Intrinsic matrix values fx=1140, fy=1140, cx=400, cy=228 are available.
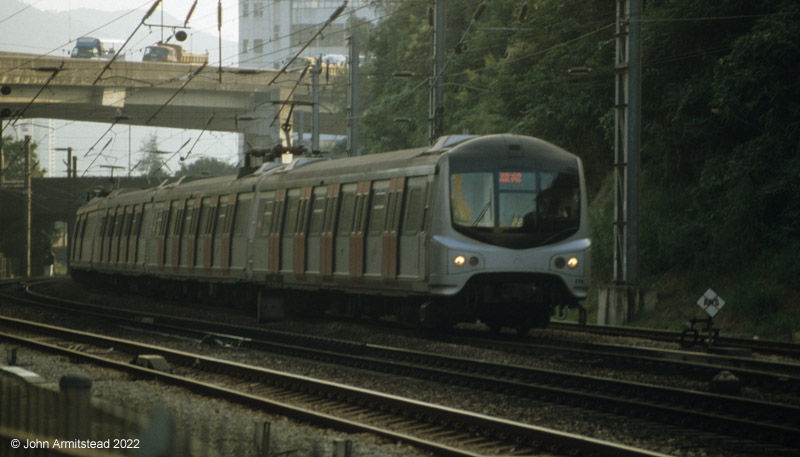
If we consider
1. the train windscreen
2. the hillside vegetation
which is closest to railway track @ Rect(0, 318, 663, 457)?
the train windscreen

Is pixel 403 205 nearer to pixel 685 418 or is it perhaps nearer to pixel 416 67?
pixel 685 418

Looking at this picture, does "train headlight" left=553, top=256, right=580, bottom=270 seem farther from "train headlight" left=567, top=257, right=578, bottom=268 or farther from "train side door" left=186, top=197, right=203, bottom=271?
"train side door" left=186, top=197, right=203, bottom=271

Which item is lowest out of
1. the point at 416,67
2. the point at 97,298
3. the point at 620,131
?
the point at 97,298

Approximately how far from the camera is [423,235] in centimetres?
1800

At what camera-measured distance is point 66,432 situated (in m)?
4.64

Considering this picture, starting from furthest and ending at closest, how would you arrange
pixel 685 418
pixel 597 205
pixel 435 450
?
1. pixel 597 205
2. pixel 685 418
3. pixel 435 450

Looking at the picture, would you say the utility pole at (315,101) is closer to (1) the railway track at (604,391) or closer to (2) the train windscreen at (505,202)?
(2) the train windscreen at (505,202)

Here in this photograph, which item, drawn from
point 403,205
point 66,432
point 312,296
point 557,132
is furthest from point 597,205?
point 66,432

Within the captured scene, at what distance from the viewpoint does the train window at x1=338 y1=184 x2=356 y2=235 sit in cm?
2098

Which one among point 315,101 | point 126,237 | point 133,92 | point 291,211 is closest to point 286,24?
point 133,92

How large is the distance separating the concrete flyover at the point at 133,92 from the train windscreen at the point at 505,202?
29136 mm

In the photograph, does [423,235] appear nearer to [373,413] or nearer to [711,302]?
[711,302]

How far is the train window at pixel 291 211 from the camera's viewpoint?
23.6 meters

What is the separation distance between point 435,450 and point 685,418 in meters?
2.55
